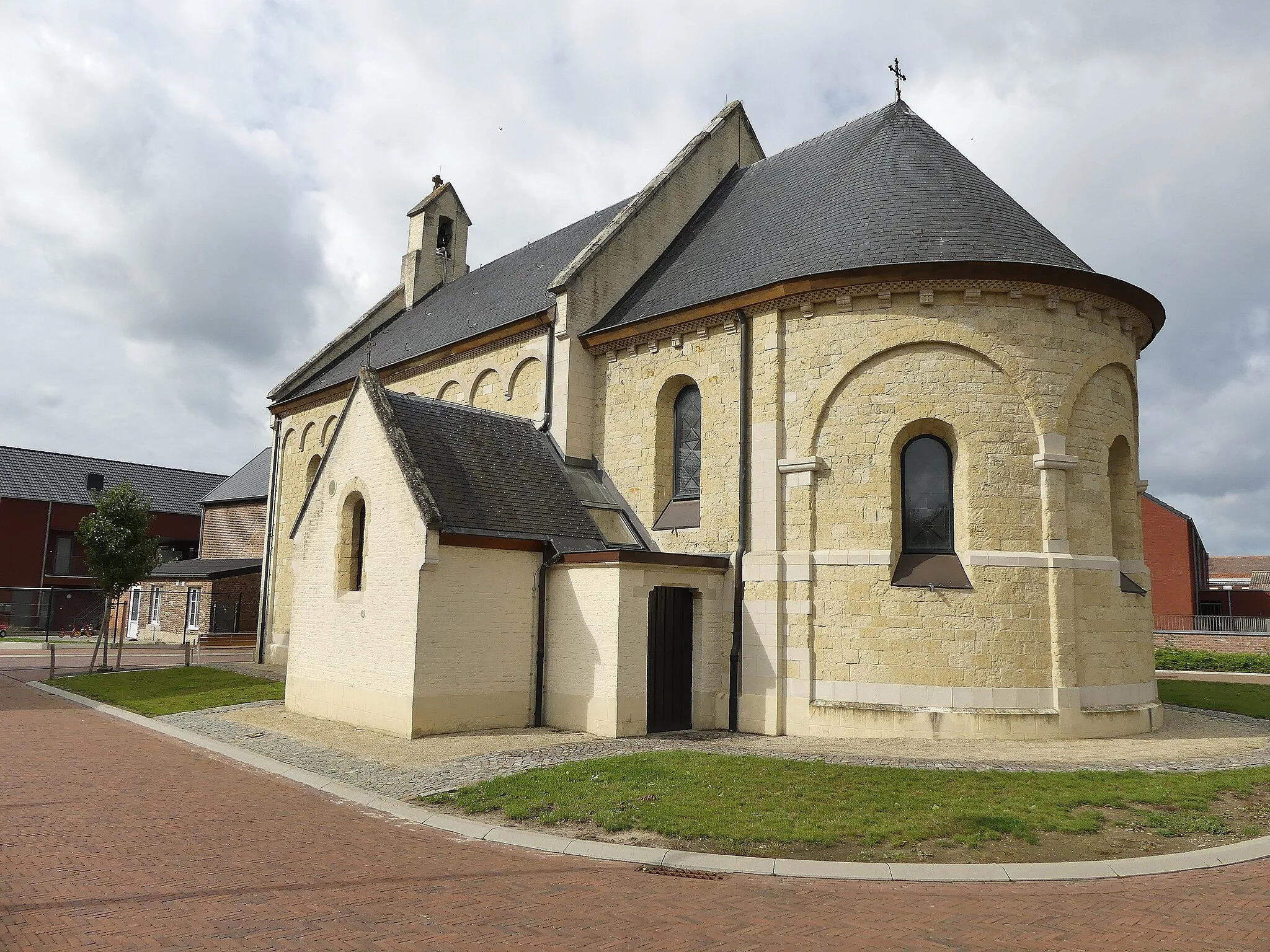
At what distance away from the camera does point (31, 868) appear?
766 cm

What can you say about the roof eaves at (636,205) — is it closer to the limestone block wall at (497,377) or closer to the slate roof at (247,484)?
the limestone block wall at (497,377)

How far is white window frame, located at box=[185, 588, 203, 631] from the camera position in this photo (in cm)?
3869

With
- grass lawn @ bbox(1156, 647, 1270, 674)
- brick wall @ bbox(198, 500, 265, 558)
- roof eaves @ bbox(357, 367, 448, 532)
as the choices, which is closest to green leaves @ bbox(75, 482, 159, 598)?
roof eaves @ bbox(357, 367, 448, 532)

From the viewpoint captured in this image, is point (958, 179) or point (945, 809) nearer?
point (945, 809)

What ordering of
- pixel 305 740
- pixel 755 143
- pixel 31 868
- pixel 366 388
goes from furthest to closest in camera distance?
pixel 755 143
pixel 366 388
pixel 305 740
pixel 31 868

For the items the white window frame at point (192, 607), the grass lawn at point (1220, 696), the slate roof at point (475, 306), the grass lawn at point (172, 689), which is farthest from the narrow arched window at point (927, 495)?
the white window frame at point (192, 607)

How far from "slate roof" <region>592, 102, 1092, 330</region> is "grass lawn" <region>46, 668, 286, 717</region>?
38.8ft

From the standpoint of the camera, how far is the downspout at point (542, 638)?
16125 mm

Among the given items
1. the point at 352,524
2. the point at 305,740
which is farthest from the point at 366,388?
the point at 305,740

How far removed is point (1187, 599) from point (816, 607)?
1425 inches

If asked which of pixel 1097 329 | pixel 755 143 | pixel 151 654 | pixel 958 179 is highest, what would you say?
pixel 755 143

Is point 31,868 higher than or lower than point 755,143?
lower

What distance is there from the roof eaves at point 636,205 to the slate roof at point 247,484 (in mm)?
28797

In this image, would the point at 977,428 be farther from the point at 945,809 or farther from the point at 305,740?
the point at 305,740
